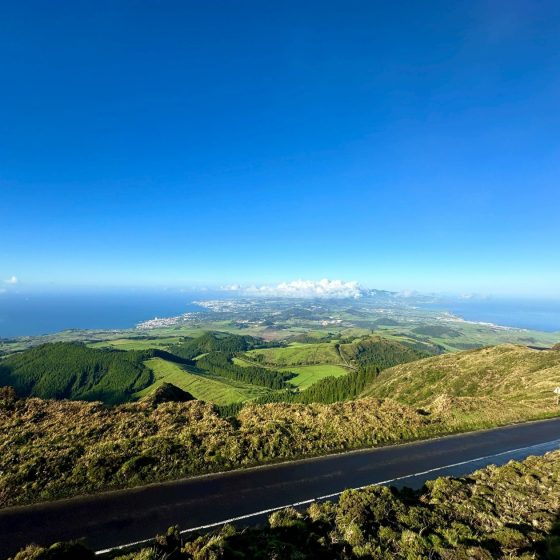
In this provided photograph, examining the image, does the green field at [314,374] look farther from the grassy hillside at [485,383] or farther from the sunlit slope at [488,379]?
the sunlit slope at [488,379]

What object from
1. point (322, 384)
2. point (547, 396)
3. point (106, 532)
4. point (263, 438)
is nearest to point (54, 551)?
point (106, 532)

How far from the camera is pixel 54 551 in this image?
28.2 feet

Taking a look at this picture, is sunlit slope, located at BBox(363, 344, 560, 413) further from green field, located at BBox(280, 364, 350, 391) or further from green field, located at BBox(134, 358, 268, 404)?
green field, located at BBox(280, 364, 350, 391)

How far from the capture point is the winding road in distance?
35.2ft

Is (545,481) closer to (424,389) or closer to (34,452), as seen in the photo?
(34,452)

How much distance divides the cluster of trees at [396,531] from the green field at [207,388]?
143 metres

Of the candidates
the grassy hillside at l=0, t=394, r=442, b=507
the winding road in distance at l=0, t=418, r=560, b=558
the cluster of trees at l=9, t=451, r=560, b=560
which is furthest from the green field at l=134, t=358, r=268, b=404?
the cluster of trees at l=9, t=451, r=560, b=560

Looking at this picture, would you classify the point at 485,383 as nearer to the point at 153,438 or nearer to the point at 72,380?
the point at 153,438

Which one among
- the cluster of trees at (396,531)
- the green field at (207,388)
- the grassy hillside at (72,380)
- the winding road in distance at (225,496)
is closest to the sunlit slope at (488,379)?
the winding road in distance at (225,496)

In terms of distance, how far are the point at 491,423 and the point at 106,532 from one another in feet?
95.8

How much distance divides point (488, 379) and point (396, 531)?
6161 cm

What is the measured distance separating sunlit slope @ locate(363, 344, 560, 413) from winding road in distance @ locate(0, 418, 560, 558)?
1284 cm

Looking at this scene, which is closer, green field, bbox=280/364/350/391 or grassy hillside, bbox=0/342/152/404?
green field, bbox=280/364/350/391

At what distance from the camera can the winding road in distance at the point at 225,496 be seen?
10.7 m
